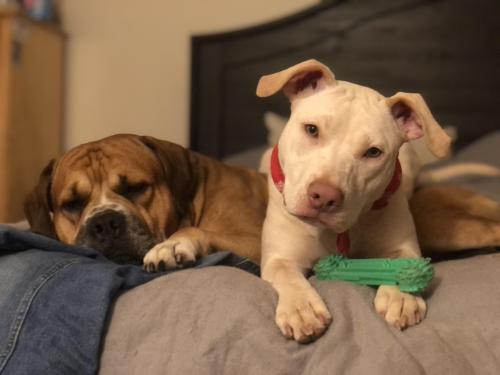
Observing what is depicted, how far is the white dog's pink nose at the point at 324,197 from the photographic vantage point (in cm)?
117

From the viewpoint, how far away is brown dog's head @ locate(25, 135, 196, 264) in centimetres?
157

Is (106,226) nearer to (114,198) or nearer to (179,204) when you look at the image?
(114,198)

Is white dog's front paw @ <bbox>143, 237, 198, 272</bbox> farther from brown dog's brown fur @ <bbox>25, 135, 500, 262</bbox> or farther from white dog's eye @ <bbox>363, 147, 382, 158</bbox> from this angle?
white dog's eye @ <bbox>363, 147, 382, 158</bbox>

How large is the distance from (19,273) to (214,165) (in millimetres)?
937

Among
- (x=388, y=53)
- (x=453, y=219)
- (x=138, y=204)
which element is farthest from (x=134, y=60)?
(x=453, y=219)

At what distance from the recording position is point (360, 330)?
3.62 ft

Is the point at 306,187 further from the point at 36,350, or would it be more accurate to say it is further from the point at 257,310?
the point at 36,350

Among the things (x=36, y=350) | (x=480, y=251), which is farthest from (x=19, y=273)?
(x=480, y=251)

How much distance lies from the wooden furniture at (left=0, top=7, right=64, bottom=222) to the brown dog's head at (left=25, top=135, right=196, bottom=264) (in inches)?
58.8

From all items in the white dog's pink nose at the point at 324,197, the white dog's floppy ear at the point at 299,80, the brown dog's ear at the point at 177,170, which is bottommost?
the brown dog's ear at the point at 177,170

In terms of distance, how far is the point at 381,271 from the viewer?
129 cm

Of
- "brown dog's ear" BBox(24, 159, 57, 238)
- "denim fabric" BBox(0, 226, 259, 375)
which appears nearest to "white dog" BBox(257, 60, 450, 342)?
"denim fabric" BBox(0, 226, 259, 375)

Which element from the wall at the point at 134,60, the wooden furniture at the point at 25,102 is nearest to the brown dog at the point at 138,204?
the wooden furniture at the point at 25,102

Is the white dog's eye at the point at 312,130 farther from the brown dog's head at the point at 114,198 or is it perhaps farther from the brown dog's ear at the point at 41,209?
the brown dog's ear at the point at 41,209
